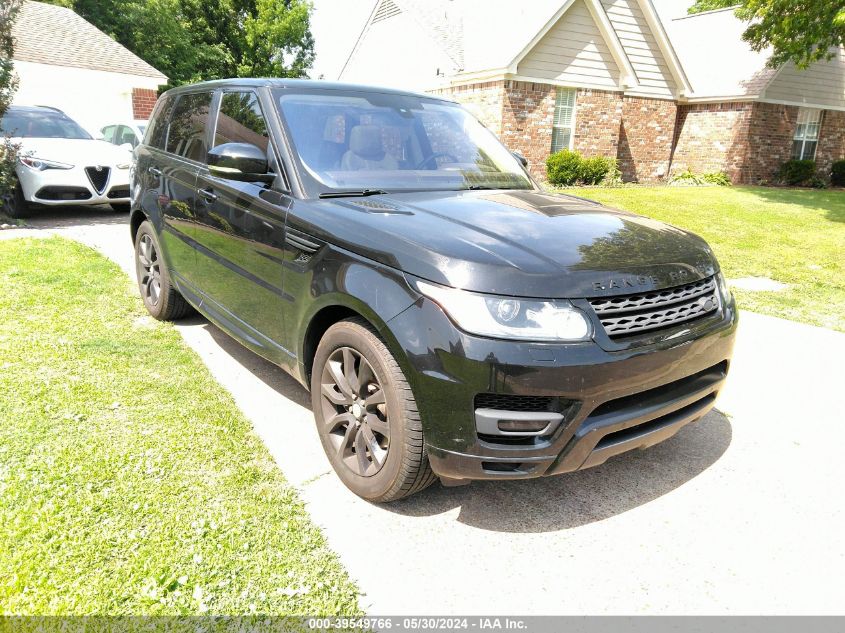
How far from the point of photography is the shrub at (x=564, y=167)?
16.5 m

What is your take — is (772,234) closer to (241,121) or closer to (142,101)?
(241,121)

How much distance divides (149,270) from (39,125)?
767 cm

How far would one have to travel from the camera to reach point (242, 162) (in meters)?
3.25

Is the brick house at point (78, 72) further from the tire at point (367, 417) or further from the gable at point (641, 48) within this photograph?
the tire at point (367, 417)

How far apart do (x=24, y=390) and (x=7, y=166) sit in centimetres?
766

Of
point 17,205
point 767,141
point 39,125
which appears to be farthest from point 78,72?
point 767,141

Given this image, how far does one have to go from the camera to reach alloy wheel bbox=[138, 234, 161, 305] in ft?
17.1

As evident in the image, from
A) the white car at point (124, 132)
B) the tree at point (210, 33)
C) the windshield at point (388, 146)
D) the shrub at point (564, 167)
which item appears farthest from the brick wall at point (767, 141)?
the tree at point (210, 33)

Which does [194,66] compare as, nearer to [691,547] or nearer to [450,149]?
[450,149]

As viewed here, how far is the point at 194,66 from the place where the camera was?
32938 millimetres

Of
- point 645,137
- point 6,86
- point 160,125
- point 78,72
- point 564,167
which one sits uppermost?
point 78,72

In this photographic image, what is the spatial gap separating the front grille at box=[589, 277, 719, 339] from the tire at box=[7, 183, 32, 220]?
10700 mm

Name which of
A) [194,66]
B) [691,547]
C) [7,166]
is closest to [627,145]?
[7,166]

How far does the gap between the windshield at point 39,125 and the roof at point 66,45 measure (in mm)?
11970
